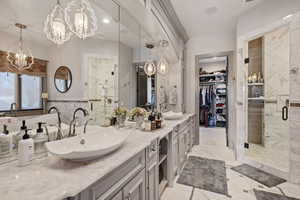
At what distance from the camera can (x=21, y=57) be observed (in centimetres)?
95

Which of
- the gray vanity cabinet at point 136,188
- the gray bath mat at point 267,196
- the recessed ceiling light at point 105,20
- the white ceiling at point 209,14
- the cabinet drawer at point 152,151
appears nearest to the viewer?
the gray vanity cabinet at point 136,188

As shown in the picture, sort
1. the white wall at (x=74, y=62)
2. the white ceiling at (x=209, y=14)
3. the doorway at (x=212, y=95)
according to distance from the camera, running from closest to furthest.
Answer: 1. the white wall at (x=74, y=62)
2. the white ceiling at (x=209, y=14)
3. the doorway at (x=212, y=95)

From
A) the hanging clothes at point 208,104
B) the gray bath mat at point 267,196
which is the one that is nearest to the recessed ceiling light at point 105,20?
the gray bath mat at point 267,196

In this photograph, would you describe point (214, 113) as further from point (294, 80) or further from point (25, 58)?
point (25, 58)

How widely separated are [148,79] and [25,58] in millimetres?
1930

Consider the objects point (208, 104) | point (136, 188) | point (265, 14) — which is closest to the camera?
point (136, 188)

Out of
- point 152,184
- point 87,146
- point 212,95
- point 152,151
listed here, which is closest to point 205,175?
point 152,184

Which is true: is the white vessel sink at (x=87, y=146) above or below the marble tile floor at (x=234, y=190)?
above

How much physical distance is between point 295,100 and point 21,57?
3233mm

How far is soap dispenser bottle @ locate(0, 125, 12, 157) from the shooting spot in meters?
0.85

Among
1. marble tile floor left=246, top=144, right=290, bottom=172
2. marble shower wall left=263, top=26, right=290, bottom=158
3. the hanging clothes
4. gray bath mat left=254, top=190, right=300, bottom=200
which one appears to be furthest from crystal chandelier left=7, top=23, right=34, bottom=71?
the hanging clothes

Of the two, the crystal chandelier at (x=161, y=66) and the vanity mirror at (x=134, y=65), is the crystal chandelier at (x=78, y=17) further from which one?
the crystal chandelier at (x=161, y=66)

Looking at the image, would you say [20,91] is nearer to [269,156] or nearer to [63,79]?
[63,79]

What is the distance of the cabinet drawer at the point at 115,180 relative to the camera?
2.56 ft
